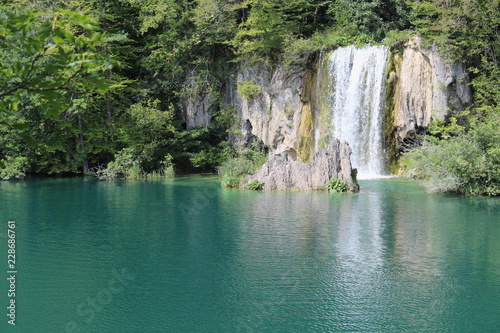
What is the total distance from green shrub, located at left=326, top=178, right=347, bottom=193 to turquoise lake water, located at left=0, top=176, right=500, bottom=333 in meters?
2.34

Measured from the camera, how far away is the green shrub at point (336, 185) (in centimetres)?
1823

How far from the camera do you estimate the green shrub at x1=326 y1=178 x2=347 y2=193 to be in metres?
18.2

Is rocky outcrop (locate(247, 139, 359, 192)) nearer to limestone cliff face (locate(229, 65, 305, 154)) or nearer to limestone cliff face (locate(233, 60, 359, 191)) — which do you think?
limestone cliff face (locate(233, 60, 359, 191))

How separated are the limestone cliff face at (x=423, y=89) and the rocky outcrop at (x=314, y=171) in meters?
5.84

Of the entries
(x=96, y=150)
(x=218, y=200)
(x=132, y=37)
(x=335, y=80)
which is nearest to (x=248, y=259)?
(x=218, y=200)

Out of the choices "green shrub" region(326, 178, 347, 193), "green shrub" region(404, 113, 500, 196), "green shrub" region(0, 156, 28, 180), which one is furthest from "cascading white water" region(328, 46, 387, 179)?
"green shrub" region(0, 156, 28, 180)

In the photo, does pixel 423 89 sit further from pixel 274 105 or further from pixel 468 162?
pixel 274 105

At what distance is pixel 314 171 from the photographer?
63.0ft

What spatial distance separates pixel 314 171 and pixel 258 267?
11029 mm

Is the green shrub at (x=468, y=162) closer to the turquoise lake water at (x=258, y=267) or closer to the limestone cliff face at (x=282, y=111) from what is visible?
the turquoise lake water at (x=258, y=267)

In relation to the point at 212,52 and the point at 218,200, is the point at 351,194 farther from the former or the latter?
the point at 212,52

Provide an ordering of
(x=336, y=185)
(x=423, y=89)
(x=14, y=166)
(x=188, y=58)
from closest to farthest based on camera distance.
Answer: (x=336, y=185) → (x=423, y=89) → (x=14, y=166) → (x=188, y=58)

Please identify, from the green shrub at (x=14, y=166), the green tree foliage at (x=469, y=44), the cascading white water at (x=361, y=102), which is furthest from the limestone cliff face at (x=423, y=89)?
the green shrub at (x=14, y=166)

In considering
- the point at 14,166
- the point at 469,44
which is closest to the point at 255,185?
the point at 469,44
